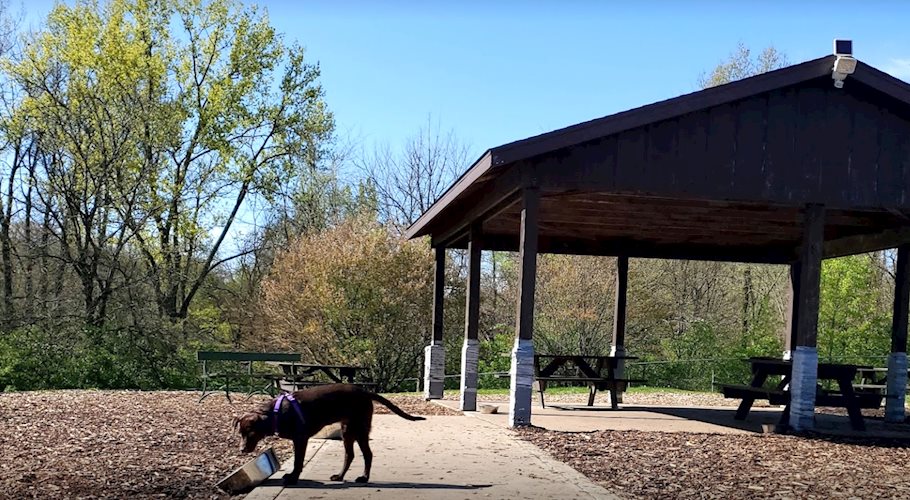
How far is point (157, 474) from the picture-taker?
731 cm

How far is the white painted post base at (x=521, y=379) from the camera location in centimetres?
1095

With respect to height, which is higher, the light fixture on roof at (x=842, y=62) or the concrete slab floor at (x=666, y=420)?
the light fixture on roof at (x=842, y=62)

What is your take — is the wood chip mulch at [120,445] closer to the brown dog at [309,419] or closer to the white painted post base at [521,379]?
the brown dog at [309,419]

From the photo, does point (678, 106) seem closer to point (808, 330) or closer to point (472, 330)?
point (808, 330)

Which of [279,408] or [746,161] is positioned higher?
[746,161]

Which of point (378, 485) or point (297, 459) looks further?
point (378, 485)

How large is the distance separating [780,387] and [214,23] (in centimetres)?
2275

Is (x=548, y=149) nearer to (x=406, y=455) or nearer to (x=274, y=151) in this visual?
(x=406, y=455)

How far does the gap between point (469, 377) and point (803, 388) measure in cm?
488

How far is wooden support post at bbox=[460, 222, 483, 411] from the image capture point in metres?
13.6

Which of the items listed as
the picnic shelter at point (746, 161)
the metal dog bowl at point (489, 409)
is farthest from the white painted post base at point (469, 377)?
the picnic shelter at point (746, 161)

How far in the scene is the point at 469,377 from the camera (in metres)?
13.7

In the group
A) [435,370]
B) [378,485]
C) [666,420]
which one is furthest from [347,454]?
[435,370]

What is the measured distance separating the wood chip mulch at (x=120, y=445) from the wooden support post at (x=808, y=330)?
15.8 feet
